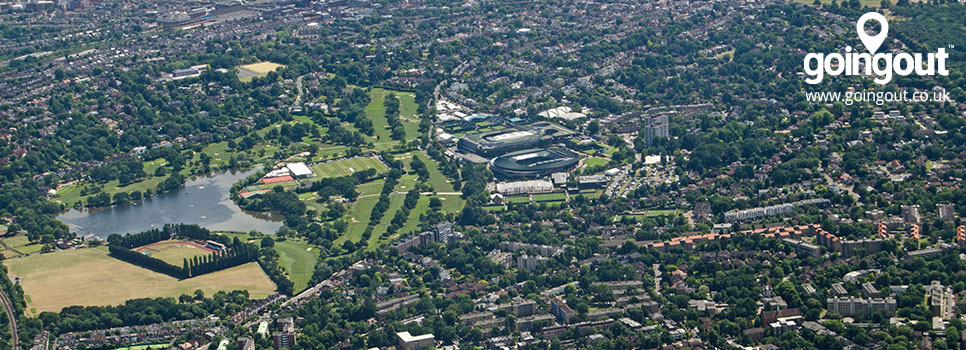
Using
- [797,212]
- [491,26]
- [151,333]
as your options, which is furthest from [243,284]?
[491,26]

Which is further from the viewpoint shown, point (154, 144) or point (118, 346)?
point (154, 144)

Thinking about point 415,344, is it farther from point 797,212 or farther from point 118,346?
point 797,212

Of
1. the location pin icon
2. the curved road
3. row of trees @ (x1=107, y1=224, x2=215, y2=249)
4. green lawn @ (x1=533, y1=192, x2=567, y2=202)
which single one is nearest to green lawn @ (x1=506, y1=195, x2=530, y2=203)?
green lawn @ (x1=533, y1=192, x2=567, y2=202)

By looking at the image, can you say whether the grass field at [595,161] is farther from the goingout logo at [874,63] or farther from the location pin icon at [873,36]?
the location pin icon at [873,36]

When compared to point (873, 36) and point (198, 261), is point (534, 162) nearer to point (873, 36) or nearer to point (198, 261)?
point (198, 261)

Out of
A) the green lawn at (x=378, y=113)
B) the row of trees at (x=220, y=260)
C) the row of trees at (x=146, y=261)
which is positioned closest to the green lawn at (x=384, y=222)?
the row of trees at (x=220, y=260)

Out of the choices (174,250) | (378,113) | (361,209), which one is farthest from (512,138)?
(174,250)
